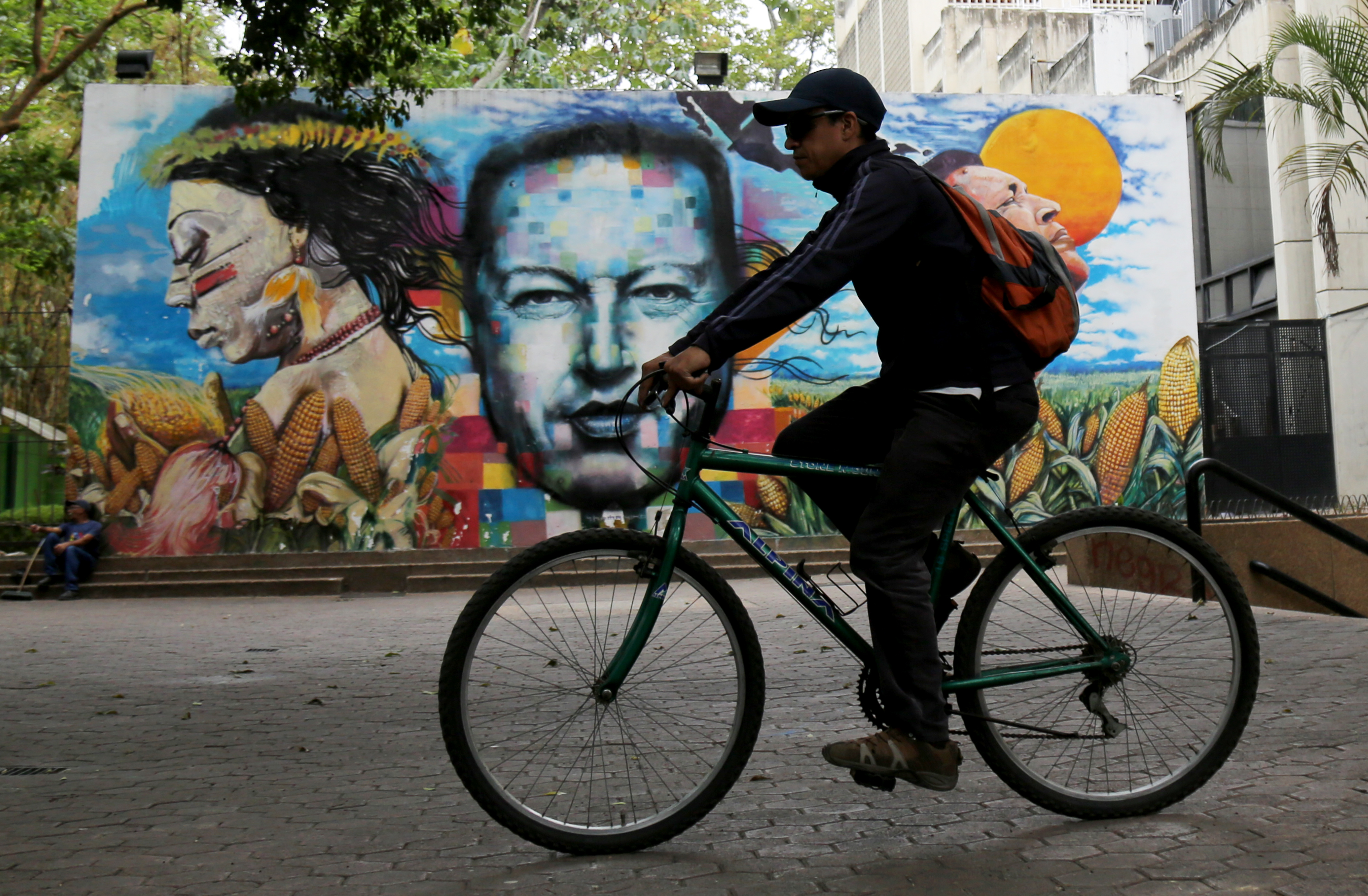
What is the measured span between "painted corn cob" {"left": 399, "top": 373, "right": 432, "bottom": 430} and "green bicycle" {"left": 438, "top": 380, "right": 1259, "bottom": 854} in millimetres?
12998

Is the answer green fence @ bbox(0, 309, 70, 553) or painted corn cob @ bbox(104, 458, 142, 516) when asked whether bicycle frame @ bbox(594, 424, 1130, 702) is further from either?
green fence @ bbox(0, 309, 70, 553)

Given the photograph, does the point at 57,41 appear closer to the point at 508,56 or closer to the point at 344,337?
the point at 344,337

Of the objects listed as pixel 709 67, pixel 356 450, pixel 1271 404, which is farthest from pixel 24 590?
pixel 1271 404

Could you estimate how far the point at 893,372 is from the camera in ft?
10.6

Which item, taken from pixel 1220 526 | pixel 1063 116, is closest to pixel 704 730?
pixel 1220 526

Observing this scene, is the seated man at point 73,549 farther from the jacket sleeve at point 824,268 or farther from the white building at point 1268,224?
the white building at point 1268,224

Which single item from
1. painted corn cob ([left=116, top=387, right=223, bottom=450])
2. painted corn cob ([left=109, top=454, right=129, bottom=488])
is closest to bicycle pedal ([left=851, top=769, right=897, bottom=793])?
painted corn cob ([left=116, top=387, right=223, bottom=450])

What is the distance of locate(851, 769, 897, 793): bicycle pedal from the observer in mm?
3057

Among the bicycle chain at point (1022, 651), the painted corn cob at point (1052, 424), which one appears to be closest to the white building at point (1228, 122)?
the painted corn cob at point (1052, 424)

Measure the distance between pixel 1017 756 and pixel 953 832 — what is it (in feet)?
0.91

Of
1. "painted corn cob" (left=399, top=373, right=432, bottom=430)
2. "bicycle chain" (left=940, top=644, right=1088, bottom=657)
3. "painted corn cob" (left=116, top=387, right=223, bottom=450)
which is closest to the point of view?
"bicycle chain" (left=940, top=644, right=1088, bottom=657)

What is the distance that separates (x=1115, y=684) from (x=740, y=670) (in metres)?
1.07

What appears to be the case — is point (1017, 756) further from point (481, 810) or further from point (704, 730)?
point (481, 810)

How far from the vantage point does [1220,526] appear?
8672mm
